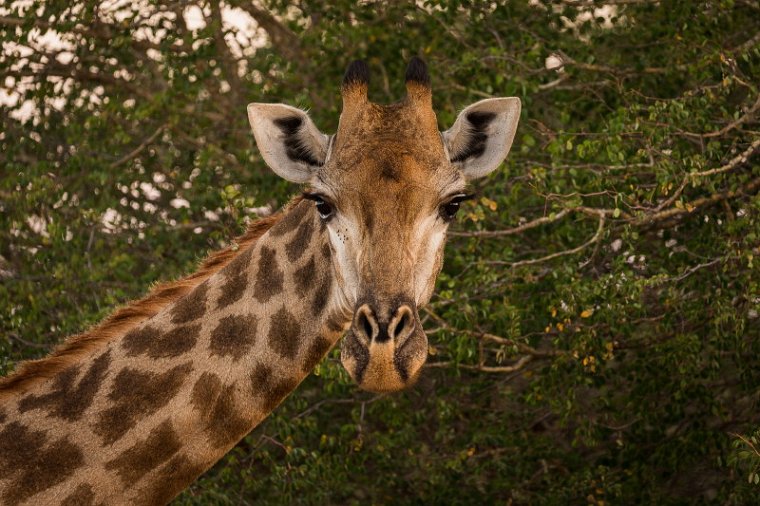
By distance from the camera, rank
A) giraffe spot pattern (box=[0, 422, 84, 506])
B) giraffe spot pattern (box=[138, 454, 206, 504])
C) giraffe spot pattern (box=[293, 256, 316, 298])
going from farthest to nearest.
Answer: giraffe spot pattern (box=[293, 256, 316, 298]) → giraffe spot pattern (box=[138, 454, 206, 504]) → giraffe spot pattern (box=[0, 422, 84, 506])

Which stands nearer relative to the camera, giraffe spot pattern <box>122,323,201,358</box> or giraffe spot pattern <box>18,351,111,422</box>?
giraffe spot pattern <box>18,351,111,422</box>

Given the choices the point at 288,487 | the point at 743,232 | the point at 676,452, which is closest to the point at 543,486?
the point at 676,452

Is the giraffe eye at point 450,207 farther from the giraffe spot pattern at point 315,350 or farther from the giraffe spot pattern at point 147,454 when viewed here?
the giraffe spot pattern at point 147,454

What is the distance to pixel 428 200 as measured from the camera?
5.35 meters

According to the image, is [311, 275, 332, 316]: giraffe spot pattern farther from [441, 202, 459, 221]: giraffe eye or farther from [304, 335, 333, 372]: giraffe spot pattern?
[441, 202, 459, 221]: giraffe eye

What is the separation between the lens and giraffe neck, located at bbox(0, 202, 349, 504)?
5344 mm

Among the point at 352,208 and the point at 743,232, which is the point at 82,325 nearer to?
the point at 352,208

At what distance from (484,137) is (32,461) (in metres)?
2.63

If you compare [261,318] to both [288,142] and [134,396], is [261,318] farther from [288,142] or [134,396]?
[288,142]

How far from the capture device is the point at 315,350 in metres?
5.59

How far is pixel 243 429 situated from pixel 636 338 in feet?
15.2

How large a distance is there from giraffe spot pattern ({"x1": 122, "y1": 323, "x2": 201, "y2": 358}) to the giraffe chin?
3.41 ft

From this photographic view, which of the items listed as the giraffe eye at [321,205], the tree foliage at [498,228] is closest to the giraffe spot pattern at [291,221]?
the giraffe eye at [321,205]

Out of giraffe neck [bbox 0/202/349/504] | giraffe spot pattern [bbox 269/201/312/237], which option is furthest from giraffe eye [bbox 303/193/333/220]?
giraffe spot pattern [bbox 269/201/312/237]
